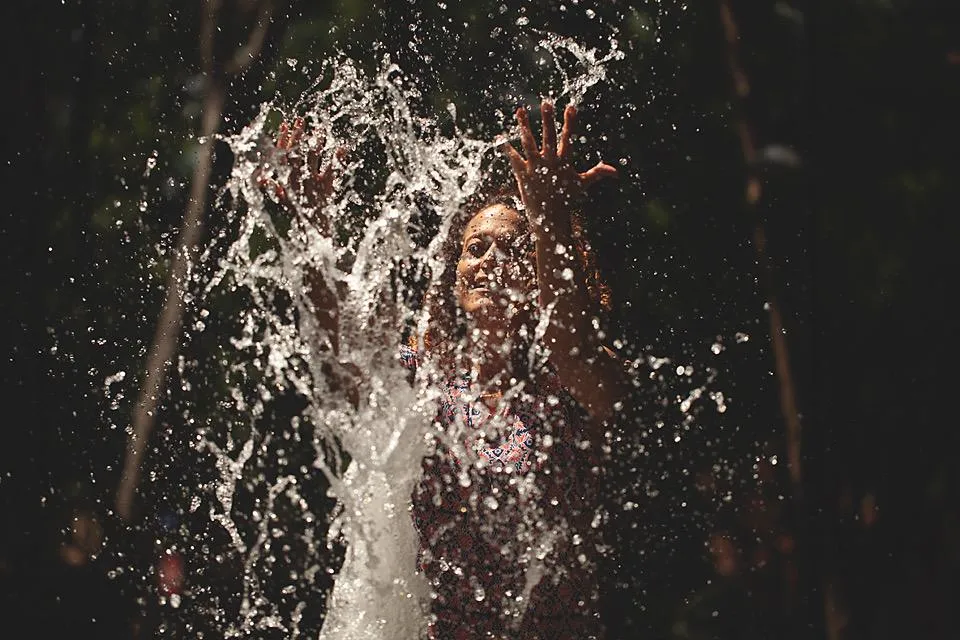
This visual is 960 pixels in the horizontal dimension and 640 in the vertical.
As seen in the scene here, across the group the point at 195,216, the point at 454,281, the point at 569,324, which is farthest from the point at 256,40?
the point at 569,324

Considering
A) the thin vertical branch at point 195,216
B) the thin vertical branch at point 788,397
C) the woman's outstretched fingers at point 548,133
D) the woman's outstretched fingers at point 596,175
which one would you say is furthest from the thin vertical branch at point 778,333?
the thin vertical branch at point 195,216

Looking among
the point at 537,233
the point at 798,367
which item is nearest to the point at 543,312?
the point at 537,233

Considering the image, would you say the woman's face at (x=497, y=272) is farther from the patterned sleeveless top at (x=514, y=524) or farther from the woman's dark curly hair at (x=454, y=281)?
the patterned sleeveless top at (x=514, y=524)

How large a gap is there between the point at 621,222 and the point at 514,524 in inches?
132

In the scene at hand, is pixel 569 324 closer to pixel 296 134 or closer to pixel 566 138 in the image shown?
pixel 566 138

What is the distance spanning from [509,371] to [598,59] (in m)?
3.25

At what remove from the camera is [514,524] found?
2.28 m

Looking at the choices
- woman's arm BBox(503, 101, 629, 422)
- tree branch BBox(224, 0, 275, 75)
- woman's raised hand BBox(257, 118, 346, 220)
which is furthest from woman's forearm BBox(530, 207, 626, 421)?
tree branch BBox(224, 0, 275, 75)

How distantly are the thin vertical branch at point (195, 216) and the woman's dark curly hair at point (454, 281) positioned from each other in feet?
7.23

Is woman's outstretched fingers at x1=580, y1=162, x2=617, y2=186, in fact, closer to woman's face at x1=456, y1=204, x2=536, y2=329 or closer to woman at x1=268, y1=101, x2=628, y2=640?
woman at x1=268, y1=101, x2=628, y2=640

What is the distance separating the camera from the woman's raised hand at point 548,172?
2.27m

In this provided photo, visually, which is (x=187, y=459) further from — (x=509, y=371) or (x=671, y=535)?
(x=509, y=371)

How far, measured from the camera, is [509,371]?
2.39m

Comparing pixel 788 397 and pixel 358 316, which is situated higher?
pixel 358 316
